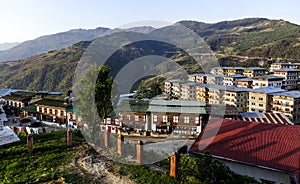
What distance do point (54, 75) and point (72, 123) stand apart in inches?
2515

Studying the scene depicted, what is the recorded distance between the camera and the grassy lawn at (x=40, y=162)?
995 centimetres

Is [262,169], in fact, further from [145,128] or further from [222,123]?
[145,128]

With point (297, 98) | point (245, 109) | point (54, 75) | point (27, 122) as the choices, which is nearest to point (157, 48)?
point (54, 75)

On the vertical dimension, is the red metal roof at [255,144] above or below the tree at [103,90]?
below

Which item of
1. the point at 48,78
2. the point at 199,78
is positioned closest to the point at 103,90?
the point at 199,78

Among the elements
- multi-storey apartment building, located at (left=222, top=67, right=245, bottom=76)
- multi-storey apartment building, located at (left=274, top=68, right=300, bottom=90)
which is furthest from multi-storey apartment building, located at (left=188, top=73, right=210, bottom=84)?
multi-storey apartment building, located at (left=274, top=68, right=300, bottom=90)

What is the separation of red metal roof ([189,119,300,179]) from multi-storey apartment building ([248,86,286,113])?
31163mm

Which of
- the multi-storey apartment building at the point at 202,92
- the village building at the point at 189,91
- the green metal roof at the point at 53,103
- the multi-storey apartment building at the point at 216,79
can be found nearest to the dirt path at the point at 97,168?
the green metal roof at the point at 53,103

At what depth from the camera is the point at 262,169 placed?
438 inches

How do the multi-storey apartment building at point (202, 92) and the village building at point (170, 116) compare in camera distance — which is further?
the multi-storey apartment building at point (202, 92)

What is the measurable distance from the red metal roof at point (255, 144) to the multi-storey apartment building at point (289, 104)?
29.2 m

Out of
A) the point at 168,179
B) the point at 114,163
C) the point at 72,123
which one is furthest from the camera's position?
the point at 72,123

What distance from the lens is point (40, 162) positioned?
11789mm

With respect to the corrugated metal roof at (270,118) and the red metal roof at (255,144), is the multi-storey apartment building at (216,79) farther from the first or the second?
the red metal roof at (255,144)
